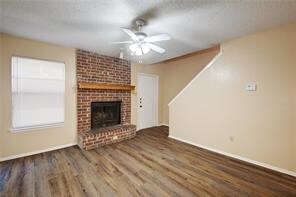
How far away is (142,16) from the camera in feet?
6.92

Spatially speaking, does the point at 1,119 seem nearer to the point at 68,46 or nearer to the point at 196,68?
the point at 68,46

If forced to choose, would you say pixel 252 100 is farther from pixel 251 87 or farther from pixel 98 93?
pixel 98 93

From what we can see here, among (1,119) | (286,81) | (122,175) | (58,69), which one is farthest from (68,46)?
(286,81)

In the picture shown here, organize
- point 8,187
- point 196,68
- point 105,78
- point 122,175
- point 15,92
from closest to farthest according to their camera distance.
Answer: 1. point 8,187
2. point 122,175
3. point 15,92
4. point 105,78
5. point 196,68

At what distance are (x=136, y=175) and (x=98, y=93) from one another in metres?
2.47

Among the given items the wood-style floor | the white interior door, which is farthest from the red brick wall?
the wood-style floor

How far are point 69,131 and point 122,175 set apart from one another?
6.55 feet

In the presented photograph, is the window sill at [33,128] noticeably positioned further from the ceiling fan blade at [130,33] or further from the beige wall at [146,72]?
the ceiling fan blade at [130,33]

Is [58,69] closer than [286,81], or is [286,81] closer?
[286,81]

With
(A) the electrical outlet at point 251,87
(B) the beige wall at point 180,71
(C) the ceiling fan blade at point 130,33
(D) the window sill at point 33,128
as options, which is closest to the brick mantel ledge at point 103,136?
(D) the window sill at point 33,128

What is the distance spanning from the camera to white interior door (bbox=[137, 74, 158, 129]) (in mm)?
5258

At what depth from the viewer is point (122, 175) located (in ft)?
7.73

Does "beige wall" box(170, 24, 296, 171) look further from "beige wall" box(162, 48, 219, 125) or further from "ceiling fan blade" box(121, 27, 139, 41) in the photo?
"ceiling fan blade" box(121, 27, 139, 41)

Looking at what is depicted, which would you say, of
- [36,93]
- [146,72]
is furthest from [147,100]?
[36,93]
